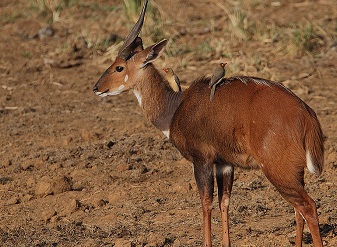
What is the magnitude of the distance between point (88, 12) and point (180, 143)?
949 cm

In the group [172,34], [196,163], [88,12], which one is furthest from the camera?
[88,12]

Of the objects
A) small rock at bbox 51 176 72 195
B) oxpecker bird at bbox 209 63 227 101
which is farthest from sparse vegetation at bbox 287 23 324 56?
oxpecker bird at bbox 209 63 227 101

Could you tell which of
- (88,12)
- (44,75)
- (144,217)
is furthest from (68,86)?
(144,217)

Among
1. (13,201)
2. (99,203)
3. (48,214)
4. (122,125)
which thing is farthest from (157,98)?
(122,125)

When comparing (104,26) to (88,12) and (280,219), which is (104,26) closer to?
(88,12)

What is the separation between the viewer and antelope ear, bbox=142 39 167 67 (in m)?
7.80

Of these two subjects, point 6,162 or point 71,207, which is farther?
point 6,162

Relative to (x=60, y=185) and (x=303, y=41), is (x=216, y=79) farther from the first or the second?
(x=303, y=41)

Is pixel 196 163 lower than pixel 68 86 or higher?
higher

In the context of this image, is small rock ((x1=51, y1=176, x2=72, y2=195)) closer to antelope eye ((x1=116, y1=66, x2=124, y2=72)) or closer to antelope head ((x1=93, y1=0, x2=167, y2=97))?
antelope head ((x1=93, y1=0, x2=167, y2=97))

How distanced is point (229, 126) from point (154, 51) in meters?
1.34

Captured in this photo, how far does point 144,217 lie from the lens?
27.1ft

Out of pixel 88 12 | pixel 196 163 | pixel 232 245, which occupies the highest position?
pixel 196 163

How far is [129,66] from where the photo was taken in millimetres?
7898
